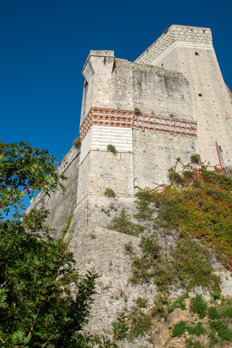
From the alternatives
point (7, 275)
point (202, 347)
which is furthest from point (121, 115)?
point (7, 275)

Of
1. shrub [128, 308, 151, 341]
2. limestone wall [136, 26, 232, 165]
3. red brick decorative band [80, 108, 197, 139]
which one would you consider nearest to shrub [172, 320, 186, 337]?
shrub [128, 308, 151, 341]

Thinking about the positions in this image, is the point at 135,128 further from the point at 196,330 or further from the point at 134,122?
the point at 196,330

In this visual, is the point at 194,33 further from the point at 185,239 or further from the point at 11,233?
the point at 11,233

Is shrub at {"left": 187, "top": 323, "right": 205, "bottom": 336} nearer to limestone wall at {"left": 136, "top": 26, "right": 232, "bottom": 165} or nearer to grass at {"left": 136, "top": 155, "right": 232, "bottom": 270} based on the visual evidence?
grass at {"left": 136, "top": 155, "right": 232, "bottom": 270}

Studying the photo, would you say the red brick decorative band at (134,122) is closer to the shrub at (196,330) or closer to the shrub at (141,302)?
the shrub at (141,302)

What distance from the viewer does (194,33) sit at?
19.7 metres

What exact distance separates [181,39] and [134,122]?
8.17 meters

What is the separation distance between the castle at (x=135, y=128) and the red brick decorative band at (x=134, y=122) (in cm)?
5

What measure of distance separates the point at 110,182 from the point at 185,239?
4047 millimetres

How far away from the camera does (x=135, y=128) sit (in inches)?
589

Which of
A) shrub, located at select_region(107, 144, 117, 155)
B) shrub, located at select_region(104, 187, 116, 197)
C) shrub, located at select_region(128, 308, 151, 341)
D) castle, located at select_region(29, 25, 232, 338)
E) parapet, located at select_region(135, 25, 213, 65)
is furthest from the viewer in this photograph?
parapet, located at select_region(135, 25, 213, 65)

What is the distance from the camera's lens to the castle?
40.3ft

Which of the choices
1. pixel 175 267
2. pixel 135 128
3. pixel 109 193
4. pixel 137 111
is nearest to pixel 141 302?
pixel 175 267

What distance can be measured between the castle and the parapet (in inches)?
2.8
